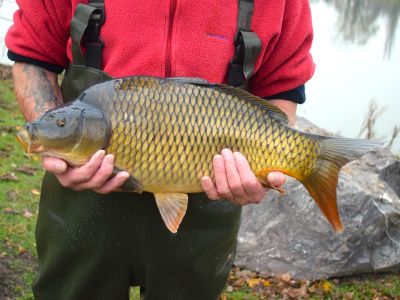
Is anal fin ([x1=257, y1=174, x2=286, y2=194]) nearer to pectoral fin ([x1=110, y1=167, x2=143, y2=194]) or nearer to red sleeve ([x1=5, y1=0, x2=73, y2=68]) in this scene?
Result: pectoral fin ([x1=110, y1=167, x2=143, y2=194])

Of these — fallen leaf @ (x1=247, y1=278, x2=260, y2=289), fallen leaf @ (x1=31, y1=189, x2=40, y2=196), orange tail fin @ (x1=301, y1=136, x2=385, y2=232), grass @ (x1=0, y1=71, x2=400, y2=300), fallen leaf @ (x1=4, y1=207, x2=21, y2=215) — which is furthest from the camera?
fallen leaf @ (x1=31, y1=189, x2=40, y2=196)

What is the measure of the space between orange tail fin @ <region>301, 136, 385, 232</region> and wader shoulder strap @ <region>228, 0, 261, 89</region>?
0.34 meters

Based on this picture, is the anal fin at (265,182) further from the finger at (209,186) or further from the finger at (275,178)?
the finger at (209,186)

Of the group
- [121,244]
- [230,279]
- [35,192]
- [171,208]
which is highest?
[171,208]

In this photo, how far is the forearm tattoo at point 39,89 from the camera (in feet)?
5.07

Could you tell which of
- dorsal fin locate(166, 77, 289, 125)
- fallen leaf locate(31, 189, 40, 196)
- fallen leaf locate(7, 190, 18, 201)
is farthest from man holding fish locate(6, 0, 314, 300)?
fallen leaf locate(31, 189, 40, 196)

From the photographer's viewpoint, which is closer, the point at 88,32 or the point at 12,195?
the point at 88,32

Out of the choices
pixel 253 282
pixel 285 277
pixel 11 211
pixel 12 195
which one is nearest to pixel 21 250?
pixel 11 211

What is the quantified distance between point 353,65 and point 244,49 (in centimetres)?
1204

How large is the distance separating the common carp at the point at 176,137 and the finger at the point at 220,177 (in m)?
0.03

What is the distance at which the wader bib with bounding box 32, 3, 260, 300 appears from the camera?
1.57 m

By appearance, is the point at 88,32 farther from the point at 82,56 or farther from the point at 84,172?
the point at 84,172

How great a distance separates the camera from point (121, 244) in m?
A: 1.59

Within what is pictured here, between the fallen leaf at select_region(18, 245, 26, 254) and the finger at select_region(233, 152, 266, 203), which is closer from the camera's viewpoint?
the finger at select_region(233, 152, 266, 203)
